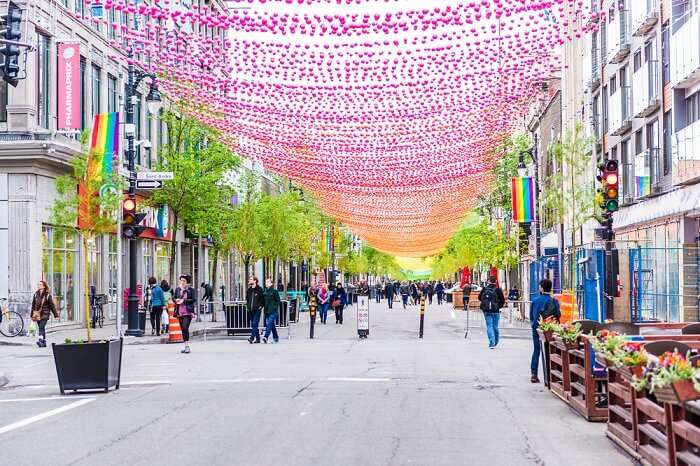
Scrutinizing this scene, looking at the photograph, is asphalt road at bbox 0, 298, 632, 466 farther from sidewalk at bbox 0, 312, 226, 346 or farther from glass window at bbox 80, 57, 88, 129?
glass window at bbox 80, 57, 88, 129

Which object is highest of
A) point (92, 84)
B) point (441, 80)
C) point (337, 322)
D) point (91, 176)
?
point (92, 84)

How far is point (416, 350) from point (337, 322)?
19171 millimetres

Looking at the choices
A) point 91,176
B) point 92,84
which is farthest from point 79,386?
point 92,84

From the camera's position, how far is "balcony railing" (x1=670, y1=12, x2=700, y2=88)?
30.3 metres

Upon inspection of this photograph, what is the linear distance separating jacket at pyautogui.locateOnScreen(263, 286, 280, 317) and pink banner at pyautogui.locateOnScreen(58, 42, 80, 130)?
974cm

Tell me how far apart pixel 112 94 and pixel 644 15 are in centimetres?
2033

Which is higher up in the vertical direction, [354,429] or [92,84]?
[92,84]

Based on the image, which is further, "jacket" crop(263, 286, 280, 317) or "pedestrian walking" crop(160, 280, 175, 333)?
"pedestrian walking" crop(160, 280, 175, 333)

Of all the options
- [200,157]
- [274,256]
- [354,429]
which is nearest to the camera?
[354,429]

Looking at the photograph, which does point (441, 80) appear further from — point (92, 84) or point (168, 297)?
point (92, 84)

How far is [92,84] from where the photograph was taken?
39.8m

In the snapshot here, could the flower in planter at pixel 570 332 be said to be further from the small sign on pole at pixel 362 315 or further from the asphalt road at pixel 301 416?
the small sign on pole at pixel 362 315

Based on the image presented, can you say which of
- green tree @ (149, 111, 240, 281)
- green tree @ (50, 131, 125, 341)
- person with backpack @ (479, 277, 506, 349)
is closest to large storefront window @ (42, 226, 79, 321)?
green tree @ (149, 111, 240, 281)

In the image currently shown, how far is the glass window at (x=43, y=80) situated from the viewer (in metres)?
34.2
